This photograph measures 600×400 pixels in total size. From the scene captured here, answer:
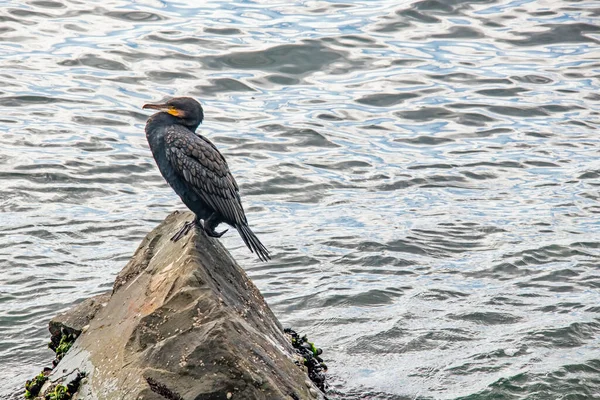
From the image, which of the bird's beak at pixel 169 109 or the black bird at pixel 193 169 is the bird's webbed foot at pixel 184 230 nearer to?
the black bird at pixel 193 169

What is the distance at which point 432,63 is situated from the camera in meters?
18.4

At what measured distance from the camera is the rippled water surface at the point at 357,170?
874cm

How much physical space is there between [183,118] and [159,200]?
526 cm

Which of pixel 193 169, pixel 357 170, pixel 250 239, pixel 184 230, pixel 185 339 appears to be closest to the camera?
pixel 185 339

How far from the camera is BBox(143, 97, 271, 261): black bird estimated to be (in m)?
6.86

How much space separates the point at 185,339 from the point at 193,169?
166 centimetres

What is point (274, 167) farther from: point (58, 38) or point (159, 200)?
point (58, 38)

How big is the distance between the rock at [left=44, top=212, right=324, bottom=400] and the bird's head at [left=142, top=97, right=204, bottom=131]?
3.16 feet

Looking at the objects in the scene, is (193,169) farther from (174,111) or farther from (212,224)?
(174,111)

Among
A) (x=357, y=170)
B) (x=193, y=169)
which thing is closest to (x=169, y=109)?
(x=193, y=169)

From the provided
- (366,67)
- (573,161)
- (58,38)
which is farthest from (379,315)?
(58,38)

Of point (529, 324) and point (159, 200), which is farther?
point (159, 200)

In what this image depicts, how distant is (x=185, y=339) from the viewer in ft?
18.3

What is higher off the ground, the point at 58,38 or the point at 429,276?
the point at 58,38
